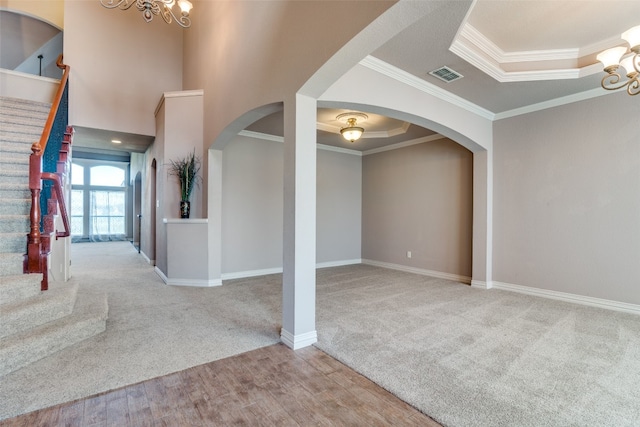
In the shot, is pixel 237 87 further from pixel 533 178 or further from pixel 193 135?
pixel 533 178

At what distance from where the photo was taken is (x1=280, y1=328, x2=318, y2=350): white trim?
8.50ft

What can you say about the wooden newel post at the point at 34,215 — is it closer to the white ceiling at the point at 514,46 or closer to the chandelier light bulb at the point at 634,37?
the white ceiling at the point at 514,46

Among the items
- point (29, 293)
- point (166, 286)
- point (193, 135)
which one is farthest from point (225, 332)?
point (193, 135)

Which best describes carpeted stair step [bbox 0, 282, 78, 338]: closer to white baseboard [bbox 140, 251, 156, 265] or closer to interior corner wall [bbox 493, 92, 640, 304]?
white baseboard [bbox 140, 251, 156, 265]

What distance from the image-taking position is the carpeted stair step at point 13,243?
2889 mm

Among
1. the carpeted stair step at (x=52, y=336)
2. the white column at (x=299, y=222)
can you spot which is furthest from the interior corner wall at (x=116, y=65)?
the white column at (x=299, y=222)

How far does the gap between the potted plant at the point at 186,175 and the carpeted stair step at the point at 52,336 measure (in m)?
2.07

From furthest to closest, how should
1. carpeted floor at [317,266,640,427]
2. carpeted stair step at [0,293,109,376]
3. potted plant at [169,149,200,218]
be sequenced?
1. potted plant at [169,149,200,218]
2. carpeted stair step at [0,293,109,376]
3. carpeted floor at [317,266,640,427]

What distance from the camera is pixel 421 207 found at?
19.6 feet

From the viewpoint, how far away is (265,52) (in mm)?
3133

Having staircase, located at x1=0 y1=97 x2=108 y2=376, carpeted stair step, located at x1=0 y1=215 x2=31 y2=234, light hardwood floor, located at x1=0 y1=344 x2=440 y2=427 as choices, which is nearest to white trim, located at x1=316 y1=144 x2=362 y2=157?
staircase, located at x1=0 y1=97 x2=108 y2=376

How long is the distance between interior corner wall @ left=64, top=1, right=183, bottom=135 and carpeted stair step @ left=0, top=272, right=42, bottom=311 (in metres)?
4.04

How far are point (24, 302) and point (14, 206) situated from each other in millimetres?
1290

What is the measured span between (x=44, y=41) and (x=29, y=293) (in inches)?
299
